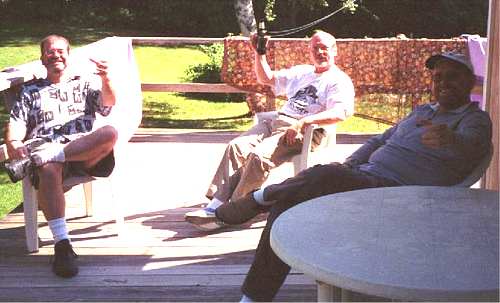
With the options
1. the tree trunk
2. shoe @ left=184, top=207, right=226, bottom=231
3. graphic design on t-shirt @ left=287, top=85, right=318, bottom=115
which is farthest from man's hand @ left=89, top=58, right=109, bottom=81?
the tree trunk

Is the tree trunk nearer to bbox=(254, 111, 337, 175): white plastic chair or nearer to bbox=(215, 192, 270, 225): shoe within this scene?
bbox=(254, 111, 337, 175): white plastic chair

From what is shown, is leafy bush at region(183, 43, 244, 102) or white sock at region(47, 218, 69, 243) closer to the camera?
white sock at region(47, 218, 69, 243)

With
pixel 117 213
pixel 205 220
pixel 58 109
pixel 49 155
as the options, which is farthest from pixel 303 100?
pixel 49 155

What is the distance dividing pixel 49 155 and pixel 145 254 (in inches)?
25.1

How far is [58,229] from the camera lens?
3264 millimetres

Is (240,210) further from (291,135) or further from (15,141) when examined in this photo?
(15,141)

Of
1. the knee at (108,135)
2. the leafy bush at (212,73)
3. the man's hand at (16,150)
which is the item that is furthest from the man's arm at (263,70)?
the leafy bush at (212,73)

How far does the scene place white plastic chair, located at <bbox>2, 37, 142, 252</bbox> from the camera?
3396 millimetres

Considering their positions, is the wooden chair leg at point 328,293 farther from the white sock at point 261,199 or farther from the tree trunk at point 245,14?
the tree trunk at point 245,14

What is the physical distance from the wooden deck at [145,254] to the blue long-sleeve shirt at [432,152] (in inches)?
21.8

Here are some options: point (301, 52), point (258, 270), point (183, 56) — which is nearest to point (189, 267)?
point (258, 270)

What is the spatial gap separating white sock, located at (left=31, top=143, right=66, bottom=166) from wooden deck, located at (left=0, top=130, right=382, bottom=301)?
43 centimetres

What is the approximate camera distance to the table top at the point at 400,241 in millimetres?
1581

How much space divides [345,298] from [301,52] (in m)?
4.26
